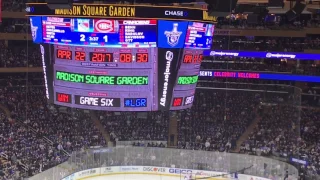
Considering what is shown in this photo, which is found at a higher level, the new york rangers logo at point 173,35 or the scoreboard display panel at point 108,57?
the new york rangers logo at point 173,35

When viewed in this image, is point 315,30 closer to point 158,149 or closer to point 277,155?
point 277,155

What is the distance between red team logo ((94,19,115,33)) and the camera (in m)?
9.56

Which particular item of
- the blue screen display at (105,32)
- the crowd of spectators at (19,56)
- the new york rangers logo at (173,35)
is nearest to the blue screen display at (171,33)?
the new york rangers logo at (173,35)

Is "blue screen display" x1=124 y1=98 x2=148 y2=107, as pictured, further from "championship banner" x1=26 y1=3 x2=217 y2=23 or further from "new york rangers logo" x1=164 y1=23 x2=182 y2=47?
"championship banner" x1=26 y1=3 x2=217 y2=23

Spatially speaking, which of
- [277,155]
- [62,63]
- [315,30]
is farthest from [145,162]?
[315,30]

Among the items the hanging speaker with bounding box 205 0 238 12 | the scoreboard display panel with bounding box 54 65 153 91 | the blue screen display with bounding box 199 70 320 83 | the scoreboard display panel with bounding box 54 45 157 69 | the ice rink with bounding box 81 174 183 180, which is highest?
the hanging speaker with bounding box 205 0 238 12

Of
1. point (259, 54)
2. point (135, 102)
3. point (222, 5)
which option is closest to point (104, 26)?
point (135, 102)

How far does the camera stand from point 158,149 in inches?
564

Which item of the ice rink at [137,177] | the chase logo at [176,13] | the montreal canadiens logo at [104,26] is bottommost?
the ice rink at [137,177]

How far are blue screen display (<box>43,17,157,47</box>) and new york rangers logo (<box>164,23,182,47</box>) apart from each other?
0.84 ft

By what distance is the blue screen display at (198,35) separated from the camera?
10.0 m

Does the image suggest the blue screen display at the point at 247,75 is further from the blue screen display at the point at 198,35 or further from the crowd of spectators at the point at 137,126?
the blue screen display at the point at 198,35

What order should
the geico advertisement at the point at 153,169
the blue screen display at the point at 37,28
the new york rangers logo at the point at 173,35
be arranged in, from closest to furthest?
the new york rangers logo at the point at 173,35 → the blue screen display at the point at 37,28 → the geico advertisement at the point at 153,169

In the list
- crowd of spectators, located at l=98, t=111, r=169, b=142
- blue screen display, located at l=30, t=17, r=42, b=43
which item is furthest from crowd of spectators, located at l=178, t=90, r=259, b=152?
blue screen display, located at l=30, t=17, r=42, b=43
